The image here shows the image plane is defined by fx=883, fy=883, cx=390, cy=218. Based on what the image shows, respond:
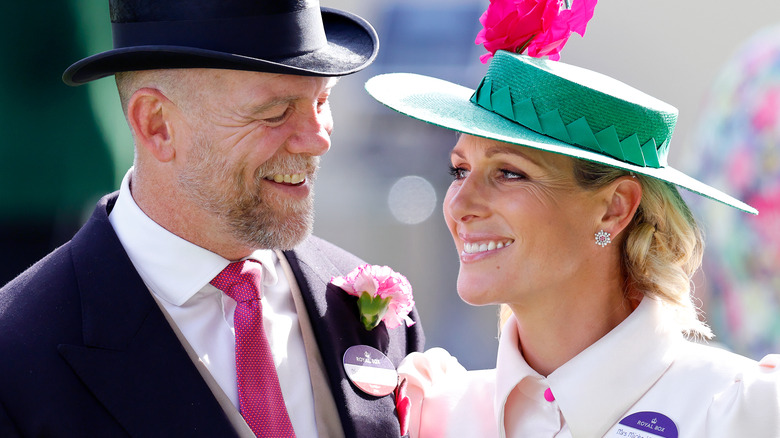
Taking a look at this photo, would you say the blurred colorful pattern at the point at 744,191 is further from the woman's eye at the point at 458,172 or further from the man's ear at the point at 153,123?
the man's ear at the point at 153,123

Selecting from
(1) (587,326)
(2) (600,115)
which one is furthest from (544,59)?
(1) (587,326)

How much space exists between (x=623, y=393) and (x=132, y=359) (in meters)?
1.30

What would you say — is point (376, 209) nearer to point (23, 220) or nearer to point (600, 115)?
point (23, 220)

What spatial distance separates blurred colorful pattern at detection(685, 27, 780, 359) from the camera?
4.76 metres

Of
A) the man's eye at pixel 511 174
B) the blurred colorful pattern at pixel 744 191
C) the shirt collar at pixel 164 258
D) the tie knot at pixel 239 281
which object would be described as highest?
the man's eye at pixel 511 174

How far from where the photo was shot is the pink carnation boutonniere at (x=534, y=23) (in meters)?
2.46

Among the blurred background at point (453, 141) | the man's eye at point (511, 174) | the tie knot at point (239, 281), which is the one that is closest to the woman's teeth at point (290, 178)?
the tie knot at point (239, 281)

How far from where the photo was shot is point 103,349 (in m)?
2.30

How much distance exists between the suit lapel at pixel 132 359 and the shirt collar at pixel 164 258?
9 centimetres

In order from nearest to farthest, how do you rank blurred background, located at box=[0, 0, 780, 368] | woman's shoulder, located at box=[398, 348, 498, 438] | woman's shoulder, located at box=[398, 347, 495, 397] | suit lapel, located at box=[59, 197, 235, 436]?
suit lapel, located at box=[59, 197, 235, 436] < woman's shoulder, located at box=[398, 348, 498, 438] < woman's shoulder, located at box=[398, 347, 495, 397] < blurred background, located at box=[0, 0, 780, 368]

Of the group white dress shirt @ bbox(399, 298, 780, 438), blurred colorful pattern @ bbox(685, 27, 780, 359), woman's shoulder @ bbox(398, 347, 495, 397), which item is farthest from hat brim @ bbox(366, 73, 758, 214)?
blurred colorful pattern @ bbox(685, 27, 780, 359)

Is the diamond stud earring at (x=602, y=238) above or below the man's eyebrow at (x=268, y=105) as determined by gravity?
below

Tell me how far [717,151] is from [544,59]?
2943mm

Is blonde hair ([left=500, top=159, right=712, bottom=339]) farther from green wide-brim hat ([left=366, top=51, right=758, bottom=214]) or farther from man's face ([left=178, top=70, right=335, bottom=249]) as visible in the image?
man's face ([left=178, top=70, right=335, bottom=249])
